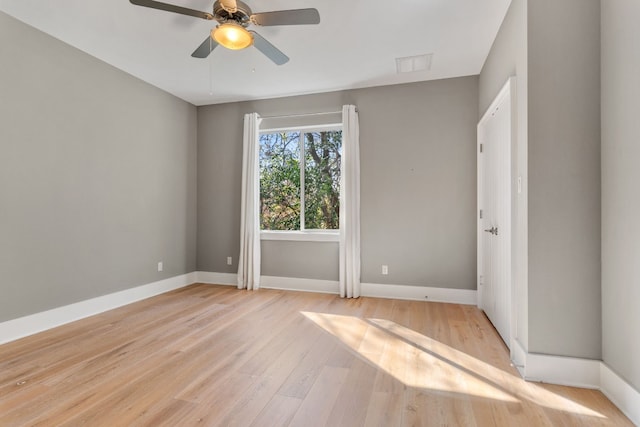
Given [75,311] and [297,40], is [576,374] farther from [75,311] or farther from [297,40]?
[75,311]

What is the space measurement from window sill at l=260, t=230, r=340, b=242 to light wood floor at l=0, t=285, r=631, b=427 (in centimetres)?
118

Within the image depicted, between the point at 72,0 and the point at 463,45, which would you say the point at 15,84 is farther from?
the point at 463,45

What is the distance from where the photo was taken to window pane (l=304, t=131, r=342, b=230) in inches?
174

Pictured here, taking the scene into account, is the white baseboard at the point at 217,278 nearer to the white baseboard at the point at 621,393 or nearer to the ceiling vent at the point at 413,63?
the ceiling vent at the point at 413,63

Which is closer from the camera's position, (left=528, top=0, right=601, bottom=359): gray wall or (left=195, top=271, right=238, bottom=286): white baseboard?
(left=528, top=0, right=601, bottom=359): gray wall

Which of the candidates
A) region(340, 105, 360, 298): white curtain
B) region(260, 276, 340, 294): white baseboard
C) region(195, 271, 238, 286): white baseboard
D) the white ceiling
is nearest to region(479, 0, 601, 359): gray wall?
the white ceiling

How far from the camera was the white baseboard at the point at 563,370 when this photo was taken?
6.49 feet

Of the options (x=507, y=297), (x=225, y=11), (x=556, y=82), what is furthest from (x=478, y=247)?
(x=225, y=11)

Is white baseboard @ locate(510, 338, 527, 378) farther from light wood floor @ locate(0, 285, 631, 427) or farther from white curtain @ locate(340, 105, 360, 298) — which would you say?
white curtain @ locate(340, 105, 360, 298)

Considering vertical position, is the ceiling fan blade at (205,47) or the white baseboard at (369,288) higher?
the ceiling fan blade at (205,47)

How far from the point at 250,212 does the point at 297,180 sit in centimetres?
82

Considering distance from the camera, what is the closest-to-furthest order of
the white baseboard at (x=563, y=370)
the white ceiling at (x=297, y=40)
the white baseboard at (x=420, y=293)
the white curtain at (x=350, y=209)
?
the white baseboard at (x=563, y=370) < the white ceiling at (x=297, y=40) < the white baseboard at (x=420, y=293) < the white curtain at (x=350, y=209)

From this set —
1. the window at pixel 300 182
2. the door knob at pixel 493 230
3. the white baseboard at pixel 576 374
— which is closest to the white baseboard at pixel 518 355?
the white baseboard at pixel 576 374

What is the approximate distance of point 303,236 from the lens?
175 inches
